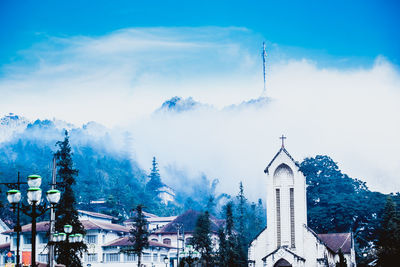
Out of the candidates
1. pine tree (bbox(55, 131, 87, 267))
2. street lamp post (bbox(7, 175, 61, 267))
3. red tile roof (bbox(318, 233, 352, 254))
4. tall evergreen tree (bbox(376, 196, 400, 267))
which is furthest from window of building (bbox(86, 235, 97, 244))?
street lamp post (bbox(7, 175, 61, 267))

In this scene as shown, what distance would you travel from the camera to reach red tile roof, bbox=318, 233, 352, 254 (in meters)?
48.4

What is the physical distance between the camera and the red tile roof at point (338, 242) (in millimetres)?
48438

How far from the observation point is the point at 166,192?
491 feet

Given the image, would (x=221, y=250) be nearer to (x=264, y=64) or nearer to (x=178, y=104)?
(x=264, y=64)

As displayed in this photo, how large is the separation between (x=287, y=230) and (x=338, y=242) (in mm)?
7692

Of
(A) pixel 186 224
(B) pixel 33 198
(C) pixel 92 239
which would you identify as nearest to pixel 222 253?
(C) pixel 92 239

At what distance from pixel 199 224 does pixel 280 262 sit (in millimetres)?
17633

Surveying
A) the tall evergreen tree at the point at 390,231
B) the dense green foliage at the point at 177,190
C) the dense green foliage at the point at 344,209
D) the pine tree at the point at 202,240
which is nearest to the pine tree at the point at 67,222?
the dense green foliage at the point at 177,190

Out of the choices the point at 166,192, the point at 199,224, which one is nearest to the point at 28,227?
the point at 199,224

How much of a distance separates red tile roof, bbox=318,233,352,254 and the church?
2.03m

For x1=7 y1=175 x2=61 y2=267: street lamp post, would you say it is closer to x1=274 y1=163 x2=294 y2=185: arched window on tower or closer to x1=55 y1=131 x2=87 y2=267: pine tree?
x1=55 y1=131 x2=87 y2=267: pine tree

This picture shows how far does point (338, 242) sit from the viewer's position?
49375mm

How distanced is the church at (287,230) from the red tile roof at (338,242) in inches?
79.8

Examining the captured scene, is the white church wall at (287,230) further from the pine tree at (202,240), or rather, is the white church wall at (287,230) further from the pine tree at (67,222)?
the pine tree at (67,222)
